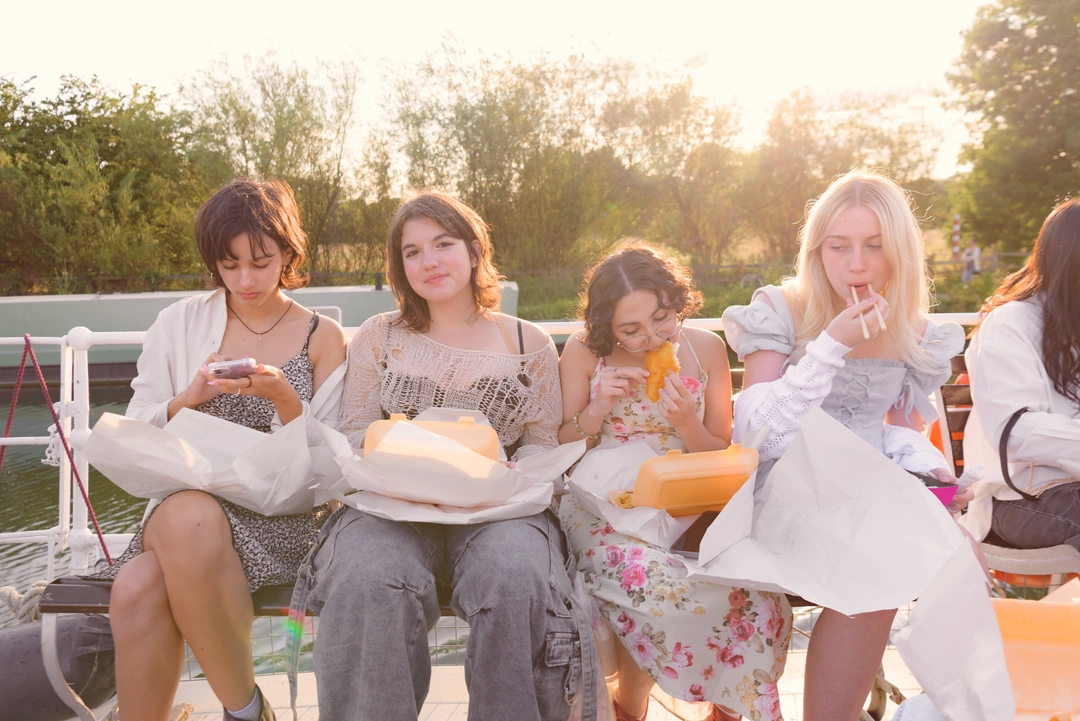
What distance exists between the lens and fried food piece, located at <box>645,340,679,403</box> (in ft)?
6.32

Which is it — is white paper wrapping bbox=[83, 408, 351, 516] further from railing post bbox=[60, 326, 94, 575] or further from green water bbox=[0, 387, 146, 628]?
green water bbox=[0, 387, 146, 628]

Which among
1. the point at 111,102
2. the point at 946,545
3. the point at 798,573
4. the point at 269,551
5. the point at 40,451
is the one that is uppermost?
the point at 111,102

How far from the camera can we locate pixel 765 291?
7.23ft

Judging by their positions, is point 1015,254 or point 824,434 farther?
point 1015,254

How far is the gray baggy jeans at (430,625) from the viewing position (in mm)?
1459

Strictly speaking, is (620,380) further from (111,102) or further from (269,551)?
(111,102)

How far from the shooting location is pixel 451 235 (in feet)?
6.64

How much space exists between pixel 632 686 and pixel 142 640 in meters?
1.18

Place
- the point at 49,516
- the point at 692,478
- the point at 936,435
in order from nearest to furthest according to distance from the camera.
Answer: the point at 692,478 < the point at 936,435 < the point at 49,516

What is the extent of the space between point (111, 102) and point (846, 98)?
18.4 m

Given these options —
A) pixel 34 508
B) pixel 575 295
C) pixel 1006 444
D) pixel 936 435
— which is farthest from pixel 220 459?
pixel 575 295

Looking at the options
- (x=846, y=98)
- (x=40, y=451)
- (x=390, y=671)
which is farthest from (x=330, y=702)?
(x=846, y=98)

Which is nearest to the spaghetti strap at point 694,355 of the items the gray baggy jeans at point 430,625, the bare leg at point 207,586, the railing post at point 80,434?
the gray baggy jeans at point 430,625

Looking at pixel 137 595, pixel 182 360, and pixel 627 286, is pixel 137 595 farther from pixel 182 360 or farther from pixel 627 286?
pixel 627 286
